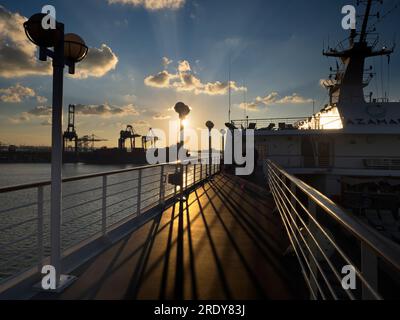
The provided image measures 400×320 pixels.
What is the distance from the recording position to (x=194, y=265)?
3.62m

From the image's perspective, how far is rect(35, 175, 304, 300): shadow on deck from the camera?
9.55 ft

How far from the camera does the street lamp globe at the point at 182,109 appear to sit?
324 inches

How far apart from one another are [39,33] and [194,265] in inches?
119

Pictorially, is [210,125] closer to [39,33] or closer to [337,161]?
[337,161]

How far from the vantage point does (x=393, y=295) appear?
645 centimetres

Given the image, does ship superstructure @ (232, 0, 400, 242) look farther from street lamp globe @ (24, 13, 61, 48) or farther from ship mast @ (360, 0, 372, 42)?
street lamp globe @ (24, 13, 61, 48)

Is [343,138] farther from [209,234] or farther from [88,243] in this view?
[88,243]

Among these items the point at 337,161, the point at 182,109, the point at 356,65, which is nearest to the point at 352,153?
the point at 337,161

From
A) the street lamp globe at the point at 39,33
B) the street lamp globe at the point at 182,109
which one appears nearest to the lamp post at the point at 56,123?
the street lamp globe at the point at 39,33

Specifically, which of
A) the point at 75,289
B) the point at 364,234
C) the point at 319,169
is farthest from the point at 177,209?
the point at 319,169

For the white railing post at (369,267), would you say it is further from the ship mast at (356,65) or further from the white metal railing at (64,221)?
the ship mast at (356,65)

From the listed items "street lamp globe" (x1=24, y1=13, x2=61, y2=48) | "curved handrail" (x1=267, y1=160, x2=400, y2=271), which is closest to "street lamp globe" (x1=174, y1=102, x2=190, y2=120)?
"street lamp globe" (x1=24, y1=13, x2=61, y2=48)

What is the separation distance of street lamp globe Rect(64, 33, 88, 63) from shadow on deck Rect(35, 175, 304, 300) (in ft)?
7.89

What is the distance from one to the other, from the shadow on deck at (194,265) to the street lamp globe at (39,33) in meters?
2.45
